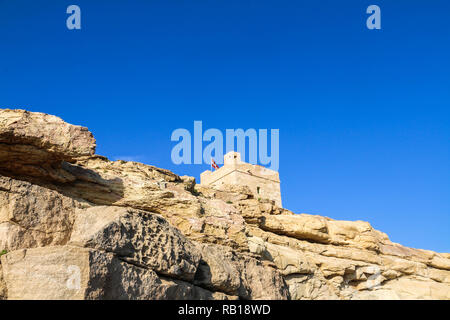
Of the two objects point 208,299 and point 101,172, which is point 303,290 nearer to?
point 208,299

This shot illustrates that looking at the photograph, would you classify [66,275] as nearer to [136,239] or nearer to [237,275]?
[136,239]

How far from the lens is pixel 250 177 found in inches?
1363

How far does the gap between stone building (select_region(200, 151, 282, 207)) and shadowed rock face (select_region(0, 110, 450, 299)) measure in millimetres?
19792

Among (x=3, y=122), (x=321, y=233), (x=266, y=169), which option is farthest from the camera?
(x=266, y=169)

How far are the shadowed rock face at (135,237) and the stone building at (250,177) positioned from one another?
1979cm

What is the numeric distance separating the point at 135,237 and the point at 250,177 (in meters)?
28.6

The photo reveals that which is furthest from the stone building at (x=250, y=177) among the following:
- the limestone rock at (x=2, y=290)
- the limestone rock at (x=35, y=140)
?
the limestone rock at (x=2, y=290)

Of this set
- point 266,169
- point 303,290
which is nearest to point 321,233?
point 303,290

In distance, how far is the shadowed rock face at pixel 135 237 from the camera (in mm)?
5328

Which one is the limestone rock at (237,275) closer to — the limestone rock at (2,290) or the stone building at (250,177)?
the limestone rock at (2,290)

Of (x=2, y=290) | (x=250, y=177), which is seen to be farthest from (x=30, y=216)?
(x=250, y=177)

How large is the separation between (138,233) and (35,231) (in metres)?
1.66

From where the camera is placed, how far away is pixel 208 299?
703cm

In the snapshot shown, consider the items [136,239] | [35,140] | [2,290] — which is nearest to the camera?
[2,290]
